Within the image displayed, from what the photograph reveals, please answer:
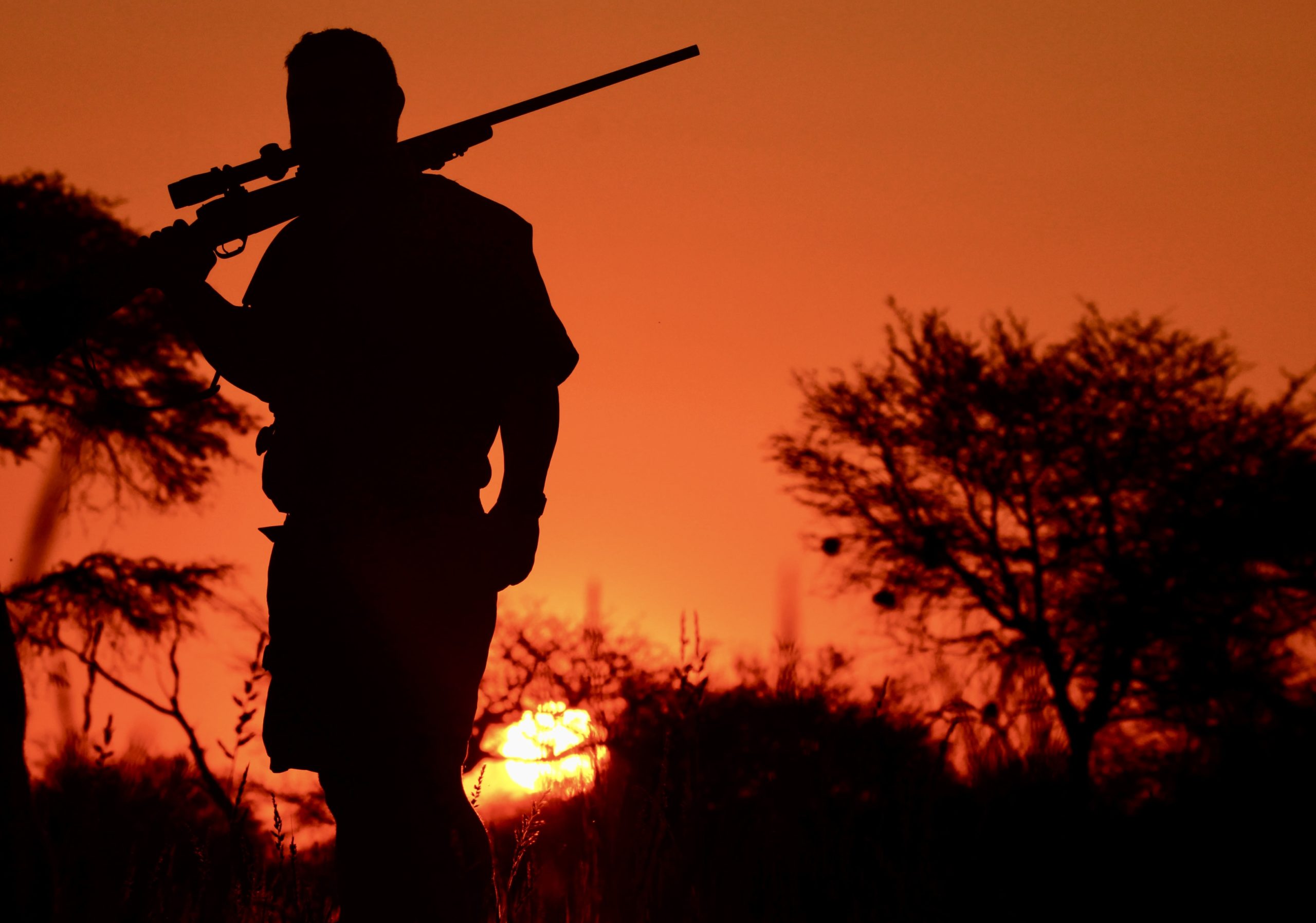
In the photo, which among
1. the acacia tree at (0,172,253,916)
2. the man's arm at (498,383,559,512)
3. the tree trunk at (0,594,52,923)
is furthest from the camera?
the acacia tree at (0,172,253,916)

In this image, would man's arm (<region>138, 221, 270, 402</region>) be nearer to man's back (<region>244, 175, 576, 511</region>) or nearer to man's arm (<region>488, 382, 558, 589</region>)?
man's back (<region>244, 175, 576, 511</region>)

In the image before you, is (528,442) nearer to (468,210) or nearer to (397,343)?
(397,343)

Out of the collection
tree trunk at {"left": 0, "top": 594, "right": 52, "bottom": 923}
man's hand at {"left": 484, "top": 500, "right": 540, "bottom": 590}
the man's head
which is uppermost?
the man's head

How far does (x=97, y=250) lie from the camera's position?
14805 mm

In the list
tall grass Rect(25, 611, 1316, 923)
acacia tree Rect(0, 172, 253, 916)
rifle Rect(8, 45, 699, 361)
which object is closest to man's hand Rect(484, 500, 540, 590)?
tall grass Rect(25, 611, 1316, 923)

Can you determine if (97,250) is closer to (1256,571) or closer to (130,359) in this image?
(130,359)

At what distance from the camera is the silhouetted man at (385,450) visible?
2.36 meters

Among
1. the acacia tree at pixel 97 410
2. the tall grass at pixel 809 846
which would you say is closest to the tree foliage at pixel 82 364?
the acacia tree at pixel 97 410

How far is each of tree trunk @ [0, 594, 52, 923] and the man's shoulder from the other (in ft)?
4.42

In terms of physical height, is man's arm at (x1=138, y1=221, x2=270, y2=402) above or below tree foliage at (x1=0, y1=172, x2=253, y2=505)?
below

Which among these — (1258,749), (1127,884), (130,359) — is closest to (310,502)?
(1127,884)

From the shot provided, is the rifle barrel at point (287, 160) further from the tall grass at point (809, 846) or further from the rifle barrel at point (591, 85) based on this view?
the tall grass at point (809, 846)

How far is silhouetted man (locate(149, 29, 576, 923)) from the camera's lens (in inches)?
93.0

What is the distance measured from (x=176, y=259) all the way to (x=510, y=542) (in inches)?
45.0
